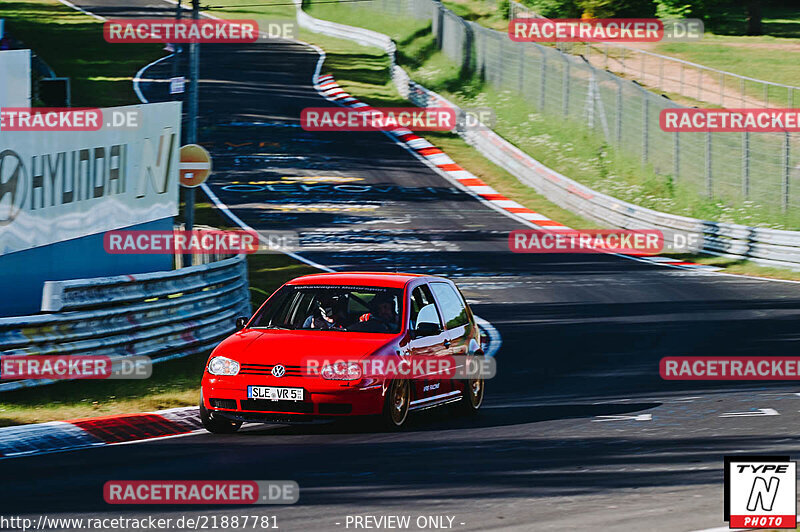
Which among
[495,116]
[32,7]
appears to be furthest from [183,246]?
[32,7]

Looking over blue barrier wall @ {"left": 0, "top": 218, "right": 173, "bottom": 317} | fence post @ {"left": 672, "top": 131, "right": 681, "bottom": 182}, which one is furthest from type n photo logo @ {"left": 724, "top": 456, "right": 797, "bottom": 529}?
fence post @ {"left": 672, "top": 131, "right": 681, "bottom": 182}

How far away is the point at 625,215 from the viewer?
3033 cm

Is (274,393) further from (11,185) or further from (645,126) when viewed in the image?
(645,126)

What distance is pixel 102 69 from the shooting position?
165ft

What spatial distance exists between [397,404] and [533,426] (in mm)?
1304

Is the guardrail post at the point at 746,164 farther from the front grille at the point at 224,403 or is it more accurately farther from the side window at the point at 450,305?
the front grille at the point at 224,403

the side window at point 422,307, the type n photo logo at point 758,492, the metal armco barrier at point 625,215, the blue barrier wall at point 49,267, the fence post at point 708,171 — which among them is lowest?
the metal armco barrier at point 625,215

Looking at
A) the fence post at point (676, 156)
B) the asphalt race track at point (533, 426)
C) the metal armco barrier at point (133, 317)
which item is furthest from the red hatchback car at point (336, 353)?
the fence post at point (676, 156)

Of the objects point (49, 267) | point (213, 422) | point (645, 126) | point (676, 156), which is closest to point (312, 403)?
point (213, 422)

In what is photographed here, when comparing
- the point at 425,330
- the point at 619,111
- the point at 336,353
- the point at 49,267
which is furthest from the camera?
the point at 619,111

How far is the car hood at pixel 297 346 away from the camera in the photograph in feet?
36.2

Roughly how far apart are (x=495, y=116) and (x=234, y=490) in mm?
34405

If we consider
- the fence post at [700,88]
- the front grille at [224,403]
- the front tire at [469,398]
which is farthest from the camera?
the fence post at [700,88]

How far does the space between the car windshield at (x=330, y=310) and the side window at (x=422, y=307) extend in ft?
0.67
